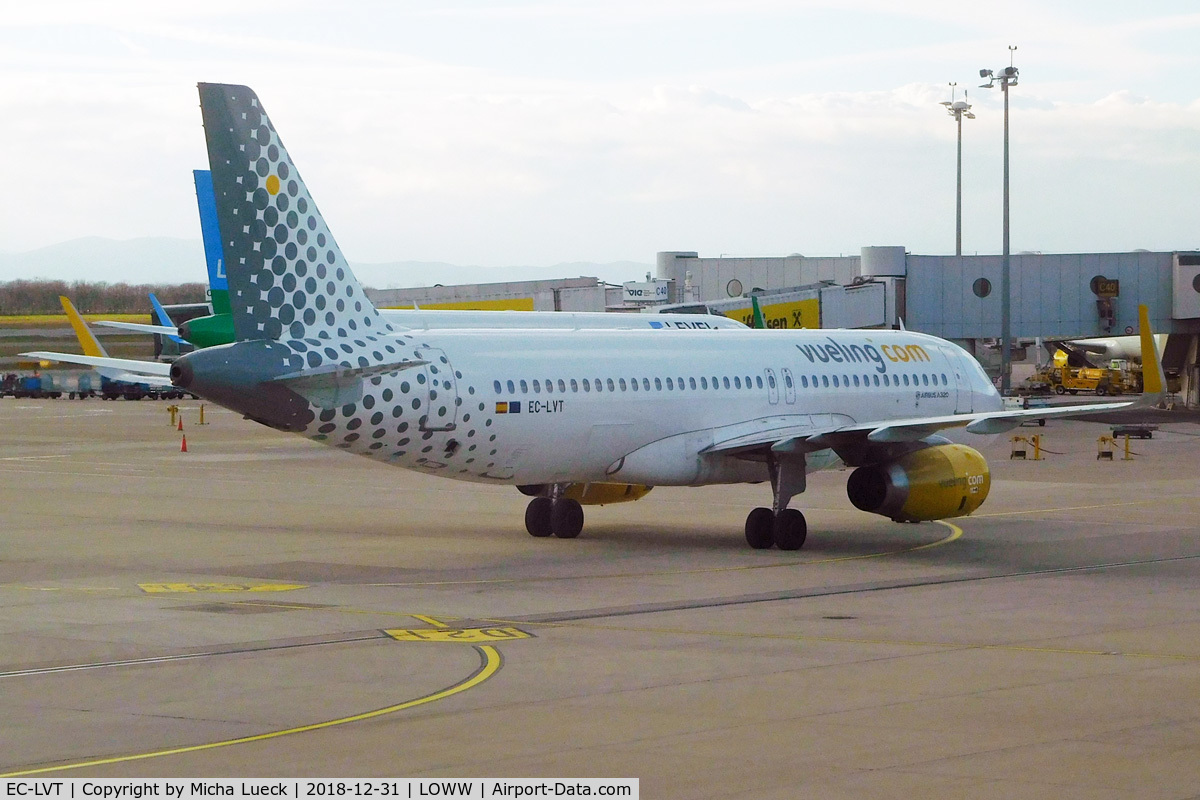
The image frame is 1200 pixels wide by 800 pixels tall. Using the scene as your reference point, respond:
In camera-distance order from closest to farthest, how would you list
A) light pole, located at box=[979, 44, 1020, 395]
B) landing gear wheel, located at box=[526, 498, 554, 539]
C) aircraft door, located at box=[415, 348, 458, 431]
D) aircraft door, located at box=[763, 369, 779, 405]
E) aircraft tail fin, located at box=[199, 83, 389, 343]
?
aircraft tail fin, located at box=[199, 83, 389, 343] → aircraft door, located at box=[415, 348, 458, 431] → landing gear wheel, located at box=[526, 498, 554, 539] → aircraft door, located at box=[763, 369, 779, 405] → light pole, located at box=[979, 44, 1020, 395]

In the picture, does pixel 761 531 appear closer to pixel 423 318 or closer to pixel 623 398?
pixel 623 398

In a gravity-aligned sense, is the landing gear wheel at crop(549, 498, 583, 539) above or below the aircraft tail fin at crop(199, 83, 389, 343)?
below

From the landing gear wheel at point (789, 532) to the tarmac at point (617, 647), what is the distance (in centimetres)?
43

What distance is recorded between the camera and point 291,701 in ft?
47.0

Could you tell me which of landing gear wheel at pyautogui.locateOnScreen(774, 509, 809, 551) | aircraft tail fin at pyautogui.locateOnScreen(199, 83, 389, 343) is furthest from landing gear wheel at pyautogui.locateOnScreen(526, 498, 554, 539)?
aircraft tail fin at pyautogui.locateOnScreen(199, 83, 389, 343)

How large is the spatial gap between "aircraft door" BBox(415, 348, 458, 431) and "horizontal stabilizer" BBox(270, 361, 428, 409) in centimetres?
73

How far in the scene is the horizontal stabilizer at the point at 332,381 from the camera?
23.0 metres

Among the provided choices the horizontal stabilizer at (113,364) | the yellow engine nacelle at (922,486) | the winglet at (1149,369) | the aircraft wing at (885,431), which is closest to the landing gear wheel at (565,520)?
the aircraft wing at (885,431)

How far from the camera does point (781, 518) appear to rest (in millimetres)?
27375

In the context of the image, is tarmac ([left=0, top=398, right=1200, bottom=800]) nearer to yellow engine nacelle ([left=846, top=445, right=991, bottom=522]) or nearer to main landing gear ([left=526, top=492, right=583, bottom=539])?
main landing gear ([left=526, top=492, right=583, bottom=539])

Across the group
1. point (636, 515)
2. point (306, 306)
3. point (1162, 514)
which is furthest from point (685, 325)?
point (306, 306)

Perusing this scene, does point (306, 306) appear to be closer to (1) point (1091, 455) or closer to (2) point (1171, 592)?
(2) point (1171, 592)

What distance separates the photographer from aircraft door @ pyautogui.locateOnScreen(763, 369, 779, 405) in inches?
1186

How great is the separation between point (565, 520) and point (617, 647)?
38.6 ft
